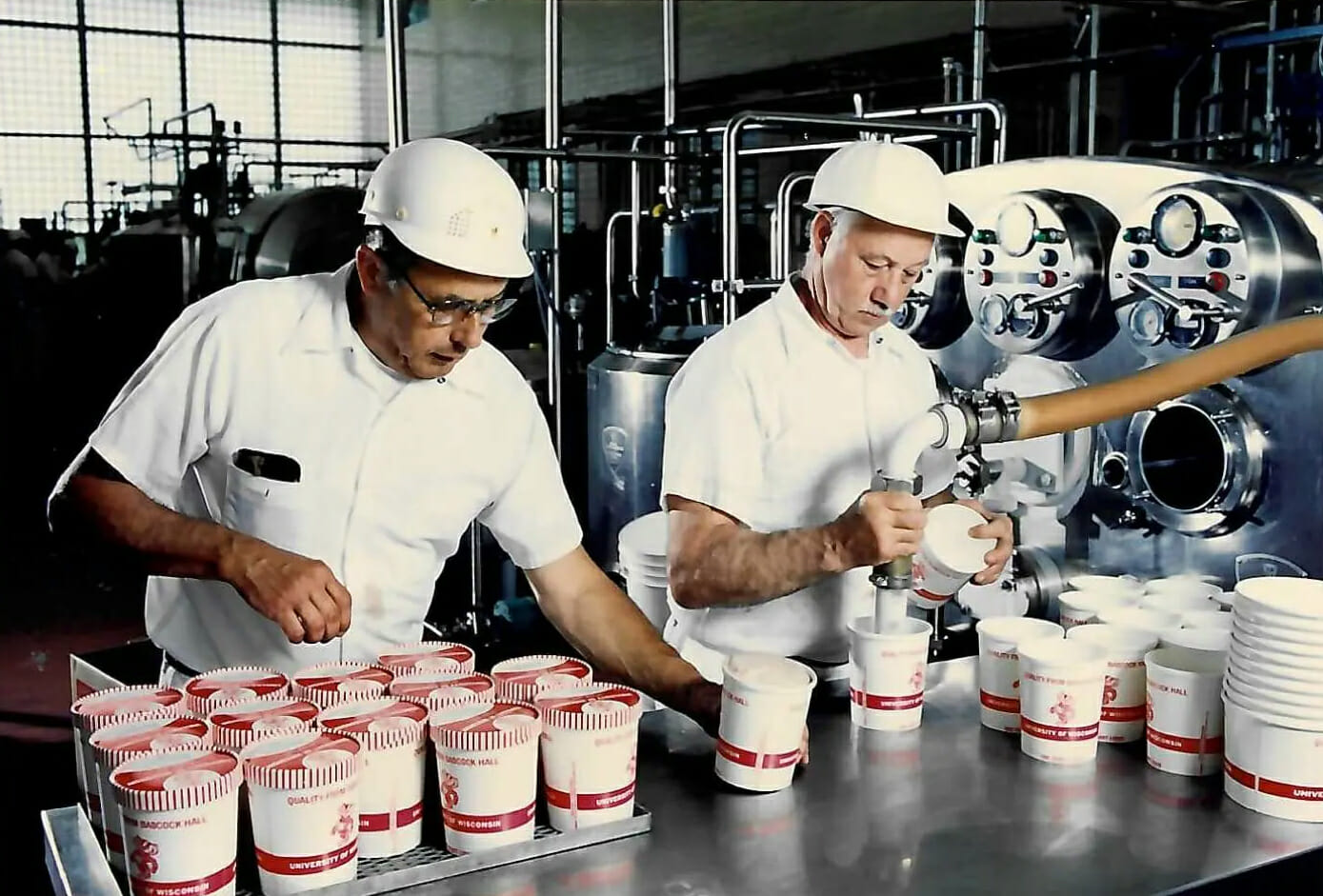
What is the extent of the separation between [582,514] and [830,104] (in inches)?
141

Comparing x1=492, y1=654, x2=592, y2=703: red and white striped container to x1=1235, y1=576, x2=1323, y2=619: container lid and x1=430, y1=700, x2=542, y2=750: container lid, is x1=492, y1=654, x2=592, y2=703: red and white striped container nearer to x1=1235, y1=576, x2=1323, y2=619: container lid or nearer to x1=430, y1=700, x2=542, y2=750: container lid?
x1=430, y1=700, x2=542, y2=750: container lid

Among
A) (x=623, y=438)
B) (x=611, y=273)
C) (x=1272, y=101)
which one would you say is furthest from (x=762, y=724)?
(x=1272, y=101)

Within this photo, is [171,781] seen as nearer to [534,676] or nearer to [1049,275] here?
[534,676]

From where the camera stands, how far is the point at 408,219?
1880 millimetres

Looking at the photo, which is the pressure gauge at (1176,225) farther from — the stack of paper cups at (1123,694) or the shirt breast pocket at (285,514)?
the shirt breast pocket at (285,514)

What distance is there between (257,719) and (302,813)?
0.19 metres

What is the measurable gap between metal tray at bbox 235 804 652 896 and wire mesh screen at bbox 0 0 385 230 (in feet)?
15.7

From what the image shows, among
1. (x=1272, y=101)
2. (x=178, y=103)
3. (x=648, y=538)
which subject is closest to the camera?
(x=648, y=538)

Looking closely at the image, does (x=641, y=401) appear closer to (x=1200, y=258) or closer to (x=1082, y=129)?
(x=1200, y=258)

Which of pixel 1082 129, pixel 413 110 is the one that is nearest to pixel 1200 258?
pixel 413 110

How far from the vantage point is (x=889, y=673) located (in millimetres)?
1837

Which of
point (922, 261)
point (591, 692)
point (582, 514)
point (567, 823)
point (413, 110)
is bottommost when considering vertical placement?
point (582, 514)

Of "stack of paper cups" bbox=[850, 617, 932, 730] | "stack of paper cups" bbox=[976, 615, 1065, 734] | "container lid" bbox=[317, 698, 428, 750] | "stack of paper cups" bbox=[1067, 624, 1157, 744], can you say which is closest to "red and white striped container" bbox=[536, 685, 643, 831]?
"container lid" bbox=[317, 698, 428, 750]

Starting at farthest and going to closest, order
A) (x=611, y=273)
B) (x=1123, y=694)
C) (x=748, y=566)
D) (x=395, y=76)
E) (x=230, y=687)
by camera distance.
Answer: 1. (x=611, y=273)
2. (x=395, y=76)
3. (x=748, y=566)
4. (x=1123, y=694)
5. (x=230, y=687)
